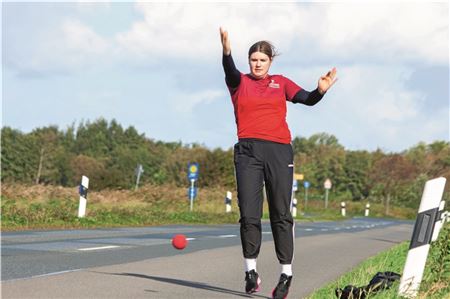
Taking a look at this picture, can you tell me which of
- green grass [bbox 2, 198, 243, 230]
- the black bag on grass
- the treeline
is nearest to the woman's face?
the black bag on grass

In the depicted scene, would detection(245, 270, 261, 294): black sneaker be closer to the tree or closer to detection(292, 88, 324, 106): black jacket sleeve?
detection(292, 88, 324, 106): black jacket sleeve

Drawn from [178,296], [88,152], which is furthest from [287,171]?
[88,152]

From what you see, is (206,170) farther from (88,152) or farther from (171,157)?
(88,152)

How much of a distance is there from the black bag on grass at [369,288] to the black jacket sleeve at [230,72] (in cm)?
180

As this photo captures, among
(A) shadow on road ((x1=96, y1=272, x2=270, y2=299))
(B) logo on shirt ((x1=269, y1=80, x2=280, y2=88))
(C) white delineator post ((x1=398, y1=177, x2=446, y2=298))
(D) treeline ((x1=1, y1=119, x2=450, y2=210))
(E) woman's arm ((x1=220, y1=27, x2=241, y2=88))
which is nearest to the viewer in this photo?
(C) white delineator post ((x1=398, y1=177, x2=446, y2=298))

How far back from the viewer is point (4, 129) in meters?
95.5

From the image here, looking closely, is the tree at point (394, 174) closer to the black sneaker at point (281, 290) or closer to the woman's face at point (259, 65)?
the woman's face at point (259, 65)

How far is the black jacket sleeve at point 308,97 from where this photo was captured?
21.6 ft

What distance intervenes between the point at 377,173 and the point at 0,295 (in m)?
78.4

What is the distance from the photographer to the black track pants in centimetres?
654

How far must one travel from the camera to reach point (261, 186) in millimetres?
6617

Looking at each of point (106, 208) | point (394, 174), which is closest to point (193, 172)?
point (106, 208)

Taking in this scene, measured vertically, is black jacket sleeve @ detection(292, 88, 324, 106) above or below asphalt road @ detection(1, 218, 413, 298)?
above

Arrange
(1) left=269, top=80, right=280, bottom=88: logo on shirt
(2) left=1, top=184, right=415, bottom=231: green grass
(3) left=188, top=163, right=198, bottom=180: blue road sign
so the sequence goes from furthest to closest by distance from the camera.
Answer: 1. (3) left=188, top=163, right=198, bottom=180: blue road sign
2. (2) left=1, top=184, right=415, bottom=231: green grass
3. (1) left=269, top=80, right=280, bottom=88: logo on shirt
